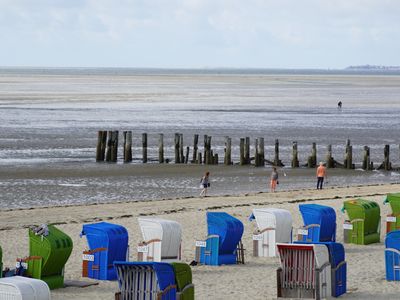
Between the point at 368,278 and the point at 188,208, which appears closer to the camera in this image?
the point at 368,278

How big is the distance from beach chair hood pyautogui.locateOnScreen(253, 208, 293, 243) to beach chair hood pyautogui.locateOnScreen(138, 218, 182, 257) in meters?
3.34

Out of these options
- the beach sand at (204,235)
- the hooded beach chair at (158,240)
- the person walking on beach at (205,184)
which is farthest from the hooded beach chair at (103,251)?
the person walking on beach at (205,184)

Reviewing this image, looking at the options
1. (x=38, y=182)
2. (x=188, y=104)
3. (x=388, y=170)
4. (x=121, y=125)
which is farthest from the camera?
(x=188, y=104)

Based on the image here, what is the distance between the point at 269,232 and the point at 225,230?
6.46ft

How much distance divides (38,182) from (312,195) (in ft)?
42.4

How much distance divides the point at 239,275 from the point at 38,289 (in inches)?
287

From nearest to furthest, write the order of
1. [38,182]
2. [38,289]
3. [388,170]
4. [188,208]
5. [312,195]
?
[38,289]
[188,208]
[312,195]
[38,182]
[388,170]

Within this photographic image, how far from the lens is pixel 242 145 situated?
2040 inches

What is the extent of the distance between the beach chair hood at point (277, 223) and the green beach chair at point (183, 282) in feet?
22.9

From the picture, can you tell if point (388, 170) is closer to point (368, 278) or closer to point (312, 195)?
point (312, 195)

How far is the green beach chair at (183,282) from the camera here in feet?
58.1

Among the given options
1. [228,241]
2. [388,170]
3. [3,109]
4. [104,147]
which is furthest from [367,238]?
[3,109]

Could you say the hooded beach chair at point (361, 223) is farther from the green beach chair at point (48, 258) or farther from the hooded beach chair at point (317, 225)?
the green beach chair at point (48, 258)

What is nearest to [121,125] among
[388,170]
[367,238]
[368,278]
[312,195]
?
[388,170]
